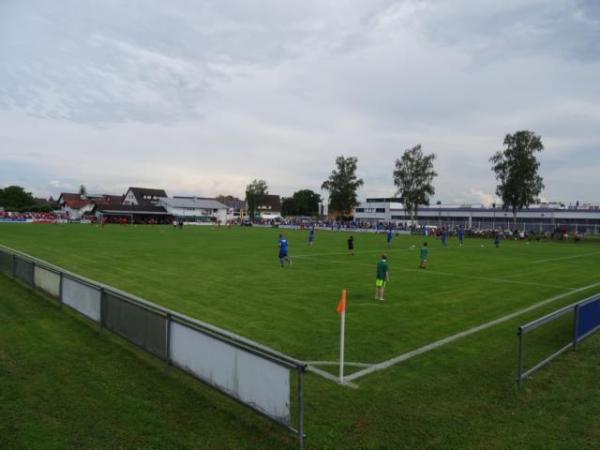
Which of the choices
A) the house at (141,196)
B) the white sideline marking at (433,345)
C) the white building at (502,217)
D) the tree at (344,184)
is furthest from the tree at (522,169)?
the house at (141,196)

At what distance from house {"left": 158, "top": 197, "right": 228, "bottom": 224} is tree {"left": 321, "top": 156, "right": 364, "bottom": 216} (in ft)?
107

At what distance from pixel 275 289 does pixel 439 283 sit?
23.4 feet

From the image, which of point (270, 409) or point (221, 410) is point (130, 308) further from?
point (270, 409)

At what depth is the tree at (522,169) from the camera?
59.8 metres

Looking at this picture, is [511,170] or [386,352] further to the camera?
[511,170]

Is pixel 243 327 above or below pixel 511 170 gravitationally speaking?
below

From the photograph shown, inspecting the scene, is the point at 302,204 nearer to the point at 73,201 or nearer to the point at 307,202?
the point at 307,202

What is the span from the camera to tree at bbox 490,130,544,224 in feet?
196

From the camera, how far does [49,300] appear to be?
1240cm

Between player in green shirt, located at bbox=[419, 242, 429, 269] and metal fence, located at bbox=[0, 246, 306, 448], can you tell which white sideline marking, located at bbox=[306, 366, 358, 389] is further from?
player in green shirt, located at bbox=[419, 242, 429, 269]

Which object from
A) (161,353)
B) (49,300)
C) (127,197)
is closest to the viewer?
(161,353)

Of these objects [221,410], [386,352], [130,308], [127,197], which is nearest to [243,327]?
[130,308]

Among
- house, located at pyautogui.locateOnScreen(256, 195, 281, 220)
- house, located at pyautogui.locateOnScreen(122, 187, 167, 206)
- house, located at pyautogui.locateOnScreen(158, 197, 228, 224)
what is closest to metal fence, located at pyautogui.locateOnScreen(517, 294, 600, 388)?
house, located at pyautogui.locateOnScreen(158, 197, 228, 224)

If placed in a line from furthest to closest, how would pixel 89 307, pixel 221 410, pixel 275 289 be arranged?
pixel 275 289 < pixel 89 307 < pixel 221 410
